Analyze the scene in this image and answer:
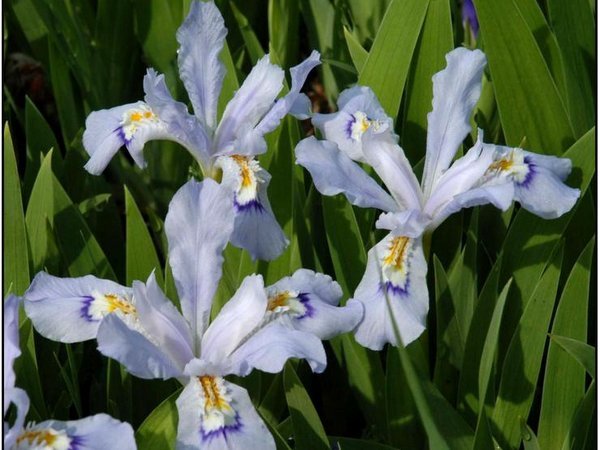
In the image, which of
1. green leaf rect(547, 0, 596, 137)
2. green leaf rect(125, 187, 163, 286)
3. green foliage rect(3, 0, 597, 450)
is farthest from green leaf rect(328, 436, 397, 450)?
green leaf rect(547, 0, 596, 137)

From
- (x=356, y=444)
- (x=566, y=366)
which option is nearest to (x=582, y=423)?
(x=566, y=366)

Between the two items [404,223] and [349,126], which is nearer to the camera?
[404,223]

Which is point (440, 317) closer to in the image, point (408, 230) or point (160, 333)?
point (408, 230)

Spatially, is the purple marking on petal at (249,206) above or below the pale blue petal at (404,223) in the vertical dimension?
above

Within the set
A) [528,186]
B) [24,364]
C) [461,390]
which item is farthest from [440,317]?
[24,364]

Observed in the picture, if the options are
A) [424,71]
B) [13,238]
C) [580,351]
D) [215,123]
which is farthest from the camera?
[424,71]

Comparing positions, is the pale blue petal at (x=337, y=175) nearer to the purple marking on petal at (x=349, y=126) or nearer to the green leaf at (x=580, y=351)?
the purple marking on petal at (x=349, y=126)

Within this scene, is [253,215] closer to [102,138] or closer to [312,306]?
[312,306]

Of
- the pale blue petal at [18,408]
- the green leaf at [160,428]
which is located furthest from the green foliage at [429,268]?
the pale blue petal at [18,408]
